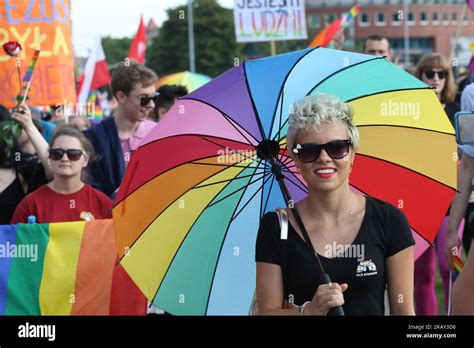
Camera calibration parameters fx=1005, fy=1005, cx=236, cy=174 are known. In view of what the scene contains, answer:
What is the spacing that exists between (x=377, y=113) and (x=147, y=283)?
1188mm

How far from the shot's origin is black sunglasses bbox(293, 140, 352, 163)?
3.38 m

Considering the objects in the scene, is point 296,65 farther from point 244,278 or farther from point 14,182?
point 14,182

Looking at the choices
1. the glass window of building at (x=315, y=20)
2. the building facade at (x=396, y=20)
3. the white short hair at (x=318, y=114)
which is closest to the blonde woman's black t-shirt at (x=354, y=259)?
the white short hair at (x=318, y=114)

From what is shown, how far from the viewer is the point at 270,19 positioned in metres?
10.4

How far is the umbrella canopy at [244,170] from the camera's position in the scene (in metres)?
4.09

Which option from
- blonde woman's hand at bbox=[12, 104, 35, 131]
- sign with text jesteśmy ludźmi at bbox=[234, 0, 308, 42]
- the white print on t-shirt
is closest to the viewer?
the white print on t-shirt

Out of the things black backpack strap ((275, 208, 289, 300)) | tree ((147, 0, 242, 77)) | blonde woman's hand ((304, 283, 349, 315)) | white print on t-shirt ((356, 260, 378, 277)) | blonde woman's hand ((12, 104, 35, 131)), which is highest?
tree ((147, 0, 242, 77))

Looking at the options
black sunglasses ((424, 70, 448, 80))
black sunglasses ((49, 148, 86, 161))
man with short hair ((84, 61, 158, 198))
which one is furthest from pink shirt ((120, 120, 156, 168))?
black sunglasses ((424, 70, 448, 80))

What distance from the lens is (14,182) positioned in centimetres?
613

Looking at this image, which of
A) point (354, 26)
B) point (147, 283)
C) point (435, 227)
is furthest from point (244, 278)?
point (354, 26)

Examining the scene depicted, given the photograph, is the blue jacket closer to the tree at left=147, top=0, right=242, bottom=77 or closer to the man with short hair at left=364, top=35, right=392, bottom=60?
the man with short hair at left=364, top=35, right=392, bottom=60

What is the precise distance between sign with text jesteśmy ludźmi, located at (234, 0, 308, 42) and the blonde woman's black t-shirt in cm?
684

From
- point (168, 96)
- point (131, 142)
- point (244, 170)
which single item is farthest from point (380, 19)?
point (244, 170)

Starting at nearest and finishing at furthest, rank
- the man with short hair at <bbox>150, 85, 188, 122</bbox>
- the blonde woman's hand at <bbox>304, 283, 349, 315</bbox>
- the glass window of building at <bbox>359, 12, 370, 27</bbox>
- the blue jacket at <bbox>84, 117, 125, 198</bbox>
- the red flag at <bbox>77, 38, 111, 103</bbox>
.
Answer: the blonde woman's hand at <bbox>304, 283, 349, 315</bbox>, the blue jacket at <bbox>84, 117, 125, 198</bbox>, the man with short hair at <bbox>150, 85, 188, 122</bbox>, the red flag at <bbox>77, 38, 111, 103</bbox>, the glass window of building at <bbox>359, 12, 370, 27</bbox>
